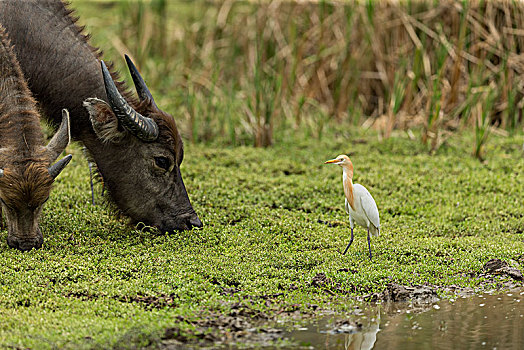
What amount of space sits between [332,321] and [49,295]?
6.16ft

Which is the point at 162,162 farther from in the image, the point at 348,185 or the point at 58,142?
the point at 348,185

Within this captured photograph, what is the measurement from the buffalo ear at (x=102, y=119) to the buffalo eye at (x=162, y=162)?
14.6 inches

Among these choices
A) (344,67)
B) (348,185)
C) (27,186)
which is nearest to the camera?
(27,186)

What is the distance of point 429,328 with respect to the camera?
4.63m

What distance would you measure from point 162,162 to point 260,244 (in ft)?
3.58

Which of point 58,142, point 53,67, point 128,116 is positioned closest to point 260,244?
point 128,116

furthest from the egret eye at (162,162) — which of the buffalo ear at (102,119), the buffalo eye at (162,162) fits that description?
the buffalo ear at (102,119)

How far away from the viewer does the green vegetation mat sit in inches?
185

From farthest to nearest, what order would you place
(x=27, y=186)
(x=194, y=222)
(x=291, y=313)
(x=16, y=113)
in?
1. (x=194, y=222)
2. (x=16, y=113)
3. (x=27, y=186)
4. (x=291, y=313)

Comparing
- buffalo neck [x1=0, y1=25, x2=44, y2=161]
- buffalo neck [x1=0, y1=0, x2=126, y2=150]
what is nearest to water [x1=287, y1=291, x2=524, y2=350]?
buffalo neck [x1=0, y1=25, x2=44, y2=161]

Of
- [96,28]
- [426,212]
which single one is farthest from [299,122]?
[96,28]

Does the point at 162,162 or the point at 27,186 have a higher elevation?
the point at 27,186

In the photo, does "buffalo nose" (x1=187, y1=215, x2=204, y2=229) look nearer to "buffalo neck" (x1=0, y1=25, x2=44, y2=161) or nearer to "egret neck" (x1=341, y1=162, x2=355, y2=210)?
"egret neck" (x1=341, y1=162, x2=355, y2=210)

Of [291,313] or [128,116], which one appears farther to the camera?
[128,116]
